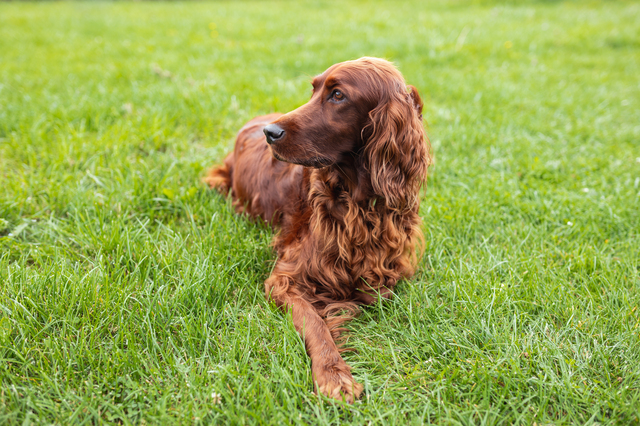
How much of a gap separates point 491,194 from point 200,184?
6.93 ft

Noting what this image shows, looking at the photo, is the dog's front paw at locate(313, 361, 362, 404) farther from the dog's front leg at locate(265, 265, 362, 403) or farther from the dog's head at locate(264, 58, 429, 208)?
the dog's head at locate(264, 58, 429, 208)

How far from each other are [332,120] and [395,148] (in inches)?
12.7

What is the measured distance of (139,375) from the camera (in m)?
1.69

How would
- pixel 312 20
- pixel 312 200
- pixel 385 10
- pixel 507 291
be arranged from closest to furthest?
pixel 507 291 → pixel 312 200 → pixel 312 20 → pixel 385 10

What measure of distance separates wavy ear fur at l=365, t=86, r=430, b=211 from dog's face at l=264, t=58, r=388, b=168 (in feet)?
0.22

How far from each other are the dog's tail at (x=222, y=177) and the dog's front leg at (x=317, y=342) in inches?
44.5

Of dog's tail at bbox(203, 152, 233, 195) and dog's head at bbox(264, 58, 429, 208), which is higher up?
dog's head at bbox(264, 58, 429, 208)

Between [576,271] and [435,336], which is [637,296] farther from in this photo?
[435,336]

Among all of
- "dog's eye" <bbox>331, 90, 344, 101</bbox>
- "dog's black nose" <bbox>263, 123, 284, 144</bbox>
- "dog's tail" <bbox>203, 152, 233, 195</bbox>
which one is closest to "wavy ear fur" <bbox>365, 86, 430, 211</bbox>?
"dog's eye" <bbox>331, 90, 344, 101</bbox>

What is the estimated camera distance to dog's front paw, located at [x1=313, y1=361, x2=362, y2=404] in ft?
5.39

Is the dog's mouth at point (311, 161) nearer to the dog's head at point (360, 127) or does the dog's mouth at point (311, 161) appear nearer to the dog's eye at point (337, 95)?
the dog's head at point (360, 127)

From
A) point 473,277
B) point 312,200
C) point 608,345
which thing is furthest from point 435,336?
point 312,200

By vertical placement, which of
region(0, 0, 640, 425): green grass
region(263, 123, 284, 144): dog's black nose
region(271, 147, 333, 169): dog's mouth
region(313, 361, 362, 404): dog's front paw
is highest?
region(263, 123, 284, 144): dog's black nose

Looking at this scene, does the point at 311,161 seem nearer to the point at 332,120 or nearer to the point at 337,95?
the point at 332,120
